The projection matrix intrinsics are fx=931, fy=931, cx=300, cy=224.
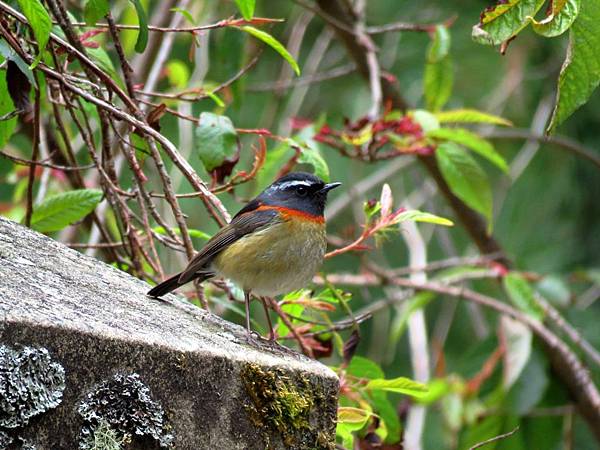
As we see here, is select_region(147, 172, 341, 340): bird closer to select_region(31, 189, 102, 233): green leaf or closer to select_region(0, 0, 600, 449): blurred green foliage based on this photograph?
select_region(0, 0, 600, 449): blurred green foliage

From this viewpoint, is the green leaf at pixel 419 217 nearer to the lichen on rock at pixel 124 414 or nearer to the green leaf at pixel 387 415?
the green leaf at pixel 387 415

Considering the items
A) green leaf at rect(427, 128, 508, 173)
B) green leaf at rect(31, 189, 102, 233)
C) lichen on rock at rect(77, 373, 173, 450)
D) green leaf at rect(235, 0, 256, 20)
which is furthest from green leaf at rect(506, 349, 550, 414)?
lichen on rock at rect(77, 373, 173, 450)

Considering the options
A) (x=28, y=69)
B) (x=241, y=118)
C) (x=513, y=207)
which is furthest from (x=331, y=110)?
(x=28, y=69)

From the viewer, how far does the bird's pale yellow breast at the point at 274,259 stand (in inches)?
143

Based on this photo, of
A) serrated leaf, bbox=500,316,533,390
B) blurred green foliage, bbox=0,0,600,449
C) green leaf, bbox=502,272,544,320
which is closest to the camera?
blurred green foliage, bbox=0,0,600,449

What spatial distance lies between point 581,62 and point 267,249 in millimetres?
1797

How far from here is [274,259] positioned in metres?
3.69

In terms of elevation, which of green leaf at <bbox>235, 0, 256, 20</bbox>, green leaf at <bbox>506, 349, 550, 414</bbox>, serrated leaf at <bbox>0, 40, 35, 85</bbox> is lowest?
green leaf at <bbox>506, 349, 550, 414</bbox>

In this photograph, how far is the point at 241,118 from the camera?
8102 millimetres

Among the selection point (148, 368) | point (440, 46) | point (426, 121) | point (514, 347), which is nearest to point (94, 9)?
point (148, 368)

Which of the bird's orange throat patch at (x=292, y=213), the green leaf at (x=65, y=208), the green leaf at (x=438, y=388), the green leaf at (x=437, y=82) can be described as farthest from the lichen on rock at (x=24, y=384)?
the green leaf at (x=438, y=388)

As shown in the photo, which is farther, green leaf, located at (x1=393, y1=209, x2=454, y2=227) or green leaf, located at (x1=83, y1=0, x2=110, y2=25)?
green leaf, located at (x1=393, y1=209, x2=454, y2=227)

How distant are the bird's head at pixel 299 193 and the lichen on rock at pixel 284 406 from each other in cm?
178

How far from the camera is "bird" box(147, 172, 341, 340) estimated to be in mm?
3621
